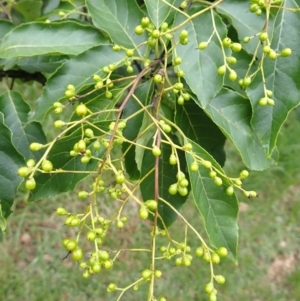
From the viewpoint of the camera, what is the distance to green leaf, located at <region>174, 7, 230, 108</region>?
0.92 meters

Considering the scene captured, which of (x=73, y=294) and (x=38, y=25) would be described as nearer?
(x=38, y=25)

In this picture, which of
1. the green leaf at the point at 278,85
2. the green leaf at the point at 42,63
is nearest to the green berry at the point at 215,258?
the green leaf at the point at 278,85

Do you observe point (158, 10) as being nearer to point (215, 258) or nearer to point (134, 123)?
point (134, 123)

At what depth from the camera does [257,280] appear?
113 inches

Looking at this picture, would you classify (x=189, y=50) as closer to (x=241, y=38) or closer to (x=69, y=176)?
(x=241, y=38)

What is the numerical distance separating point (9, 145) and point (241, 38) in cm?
58

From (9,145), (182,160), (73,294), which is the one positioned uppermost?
(9,145)

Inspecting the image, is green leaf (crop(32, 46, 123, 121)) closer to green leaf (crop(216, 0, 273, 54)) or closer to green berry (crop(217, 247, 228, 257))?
green leaf (crop(216, 0, 273, 54))

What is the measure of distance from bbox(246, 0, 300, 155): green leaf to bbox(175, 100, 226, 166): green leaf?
6.2 inches

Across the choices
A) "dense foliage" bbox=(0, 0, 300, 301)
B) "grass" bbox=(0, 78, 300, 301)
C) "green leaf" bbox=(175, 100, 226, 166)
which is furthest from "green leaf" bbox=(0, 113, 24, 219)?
"grass" bbox=(0, 78, 300, 301)

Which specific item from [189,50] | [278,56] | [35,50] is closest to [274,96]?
[278,56]

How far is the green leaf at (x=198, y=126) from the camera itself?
1.07 metres

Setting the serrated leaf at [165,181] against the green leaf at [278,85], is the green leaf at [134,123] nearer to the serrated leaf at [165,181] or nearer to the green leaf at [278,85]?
the serrated leaf at [165,181]

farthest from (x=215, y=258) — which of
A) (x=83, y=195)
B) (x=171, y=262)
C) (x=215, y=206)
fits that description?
(x=171, y=262)
